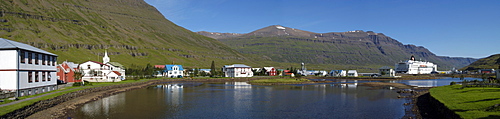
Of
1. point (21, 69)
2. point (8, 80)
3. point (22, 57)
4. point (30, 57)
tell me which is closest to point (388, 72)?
point (30, 57)

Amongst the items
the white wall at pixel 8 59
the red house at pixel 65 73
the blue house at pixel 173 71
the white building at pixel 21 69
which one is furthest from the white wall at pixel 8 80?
the blue house at pixel 173 71

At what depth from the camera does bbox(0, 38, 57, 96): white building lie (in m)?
38.0

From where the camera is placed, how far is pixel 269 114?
119 ft

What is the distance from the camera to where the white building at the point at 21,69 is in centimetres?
3800

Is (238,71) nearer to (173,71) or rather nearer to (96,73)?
(173,71)

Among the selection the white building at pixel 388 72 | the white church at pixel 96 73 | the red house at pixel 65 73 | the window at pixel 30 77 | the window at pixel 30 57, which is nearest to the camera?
the window at pixel 30 77

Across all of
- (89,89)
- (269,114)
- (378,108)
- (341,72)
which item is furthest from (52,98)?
(341,72)

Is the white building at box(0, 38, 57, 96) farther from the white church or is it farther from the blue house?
the blue house

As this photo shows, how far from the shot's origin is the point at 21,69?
39.1 metres

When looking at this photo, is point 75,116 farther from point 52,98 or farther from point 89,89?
point 89,89

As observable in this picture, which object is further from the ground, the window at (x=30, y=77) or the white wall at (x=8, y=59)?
the white wall at (x=8, y=59)

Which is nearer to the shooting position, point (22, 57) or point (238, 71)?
point (22, 57)

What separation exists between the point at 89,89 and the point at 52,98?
1949 centimetres

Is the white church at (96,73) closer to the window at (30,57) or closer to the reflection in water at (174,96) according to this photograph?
the reflection in water at (174,96)
